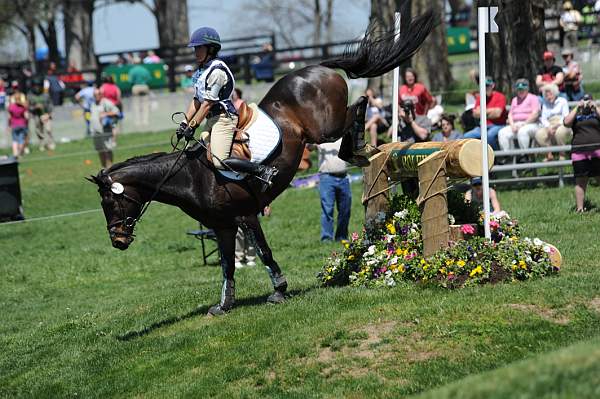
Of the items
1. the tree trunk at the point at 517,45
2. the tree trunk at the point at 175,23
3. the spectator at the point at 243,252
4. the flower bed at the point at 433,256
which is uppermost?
the tree trunk at the point at 175,23

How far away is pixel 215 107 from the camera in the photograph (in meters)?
10.5

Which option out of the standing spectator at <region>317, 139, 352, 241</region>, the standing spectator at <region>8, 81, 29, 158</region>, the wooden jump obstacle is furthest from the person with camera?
the standing spectator at <region>8, 81, 29, 158</region>

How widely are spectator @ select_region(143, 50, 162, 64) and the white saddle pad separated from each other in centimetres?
2882

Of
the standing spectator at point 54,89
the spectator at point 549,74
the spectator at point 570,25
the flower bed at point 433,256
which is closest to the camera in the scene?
the flower bed at point 433,256

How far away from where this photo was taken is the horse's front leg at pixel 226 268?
36.2ft

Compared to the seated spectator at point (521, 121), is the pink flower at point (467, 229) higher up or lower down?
lower down

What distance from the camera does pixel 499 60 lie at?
21.9 meters

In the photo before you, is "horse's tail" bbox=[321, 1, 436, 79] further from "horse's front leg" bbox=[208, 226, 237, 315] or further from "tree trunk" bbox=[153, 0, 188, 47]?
"tree trunk" bbox=[153, 0, 188, 47]

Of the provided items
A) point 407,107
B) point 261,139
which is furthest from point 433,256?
point 407,107

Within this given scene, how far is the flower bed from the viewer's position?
1005 cm

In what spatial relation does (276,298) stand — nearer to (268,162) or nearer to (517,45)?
(268,162)

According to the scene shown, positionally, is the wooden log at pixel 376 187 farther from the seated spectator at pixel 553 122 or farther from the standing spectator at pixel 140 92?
the standing spectator at pixel 140 92

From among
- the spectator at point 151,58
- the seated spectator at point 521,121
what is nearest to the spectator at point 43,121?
the spectator at point 151,58

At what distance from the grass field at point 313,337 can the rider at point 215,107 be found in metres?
1.62
